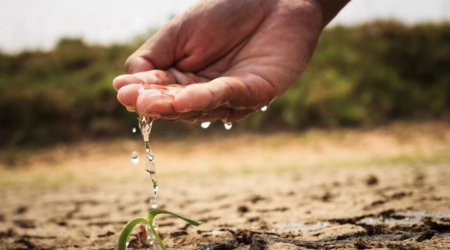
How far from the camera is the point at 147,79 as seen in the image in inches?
80.1

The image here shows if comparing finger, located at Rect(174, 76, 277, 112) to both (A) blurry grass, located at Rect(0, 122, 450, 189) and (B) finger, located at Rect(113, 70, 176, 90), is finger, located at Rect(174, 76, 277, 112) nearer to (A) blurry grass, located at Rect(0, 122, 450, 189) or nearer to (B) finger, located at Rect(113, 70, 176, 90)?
(B) finger, located at Rect(113, 70, 176, 90)

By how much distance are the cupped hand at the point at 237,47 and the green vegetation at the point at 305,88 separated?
5540 mm

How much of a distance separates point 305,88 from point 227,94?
22.8 ft

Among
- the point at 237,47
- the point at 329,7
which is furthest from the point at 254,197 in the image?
the point at 329,7

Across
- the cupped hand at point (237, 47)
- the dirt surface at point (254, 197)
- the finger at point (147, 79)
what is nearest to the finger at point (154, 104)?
the finger at point (147, 79)

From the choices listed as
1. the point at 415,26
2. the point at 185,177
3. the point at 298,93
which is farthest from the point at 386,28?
the point at 185,177

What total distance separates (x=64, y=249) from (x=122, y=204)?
4.04 feet

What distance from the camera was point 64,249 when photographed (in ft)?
6.76

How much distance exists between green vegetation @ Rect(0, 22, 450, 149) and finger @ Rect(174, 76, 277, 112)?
19.1 ft

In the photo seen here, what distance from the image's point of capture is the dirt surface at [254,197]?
1997 millimetres

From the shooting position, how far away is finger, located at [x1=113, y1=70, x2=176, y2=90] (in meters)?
1.94

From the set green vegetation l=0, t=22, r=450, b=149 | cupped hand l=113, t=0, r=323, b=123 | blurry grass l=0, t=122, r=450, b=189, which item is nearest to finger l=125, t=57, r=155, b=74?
cupped hand l=113, t=0, r=323, b=123

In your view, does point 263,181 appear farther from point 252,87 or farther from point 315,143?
point 315,143

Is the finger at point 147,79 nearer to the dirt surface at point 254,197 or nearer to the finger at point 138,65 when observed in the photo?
the finger at point 138,65
